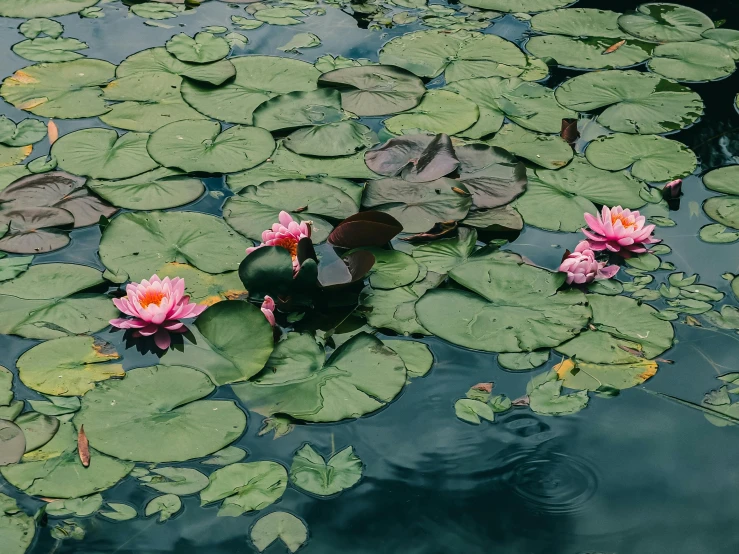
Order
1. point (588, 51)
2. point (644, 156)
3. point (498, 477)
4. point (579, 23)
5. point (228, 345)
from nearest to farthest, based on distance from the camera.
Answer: point (498, 477)
point (228, 345)
point (644, 156)
point (588, 51)
point (579, 23)

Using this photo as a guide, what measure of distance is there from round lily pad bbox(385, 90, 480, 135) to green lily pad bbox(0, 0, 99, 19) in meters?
2.43

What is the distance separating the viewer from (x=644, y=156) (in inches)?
150

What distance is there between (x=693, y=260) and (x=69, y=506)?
2.48 meters

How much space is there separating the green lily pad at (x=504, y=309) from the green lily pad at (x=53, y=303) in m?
1.19

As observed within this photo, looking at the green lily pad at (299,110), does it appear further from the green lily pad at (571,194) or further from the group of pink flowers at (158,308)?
the group of pink flowers at (158,308)

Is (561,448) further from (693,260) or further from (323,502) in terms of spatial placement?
(693,260)

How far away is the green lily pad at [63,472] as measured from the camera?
2285mm

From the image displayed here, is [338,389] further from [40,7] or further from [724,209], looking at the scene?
[40,7]

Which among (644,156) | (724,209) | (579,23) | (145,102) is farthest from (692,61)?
(145,102)

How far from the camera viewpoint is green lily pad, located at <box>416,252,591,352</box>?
2820 mm

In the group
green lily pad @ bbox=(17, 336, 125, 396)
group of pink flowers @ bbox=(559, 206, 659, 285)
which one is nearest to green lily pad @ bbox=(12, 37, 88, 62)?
green lily pad @ bbox=(17, 336, 125, 396)

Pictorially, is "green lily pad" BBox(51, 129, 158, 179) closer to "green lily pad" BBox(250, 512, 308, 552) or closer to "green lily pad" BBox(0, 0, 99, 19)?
"green lily pad" BBox(0, 0, 99, 19)

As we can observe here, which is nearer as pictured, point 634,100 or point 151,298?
point 151,298

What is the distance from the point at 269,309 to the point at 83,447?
77cm
